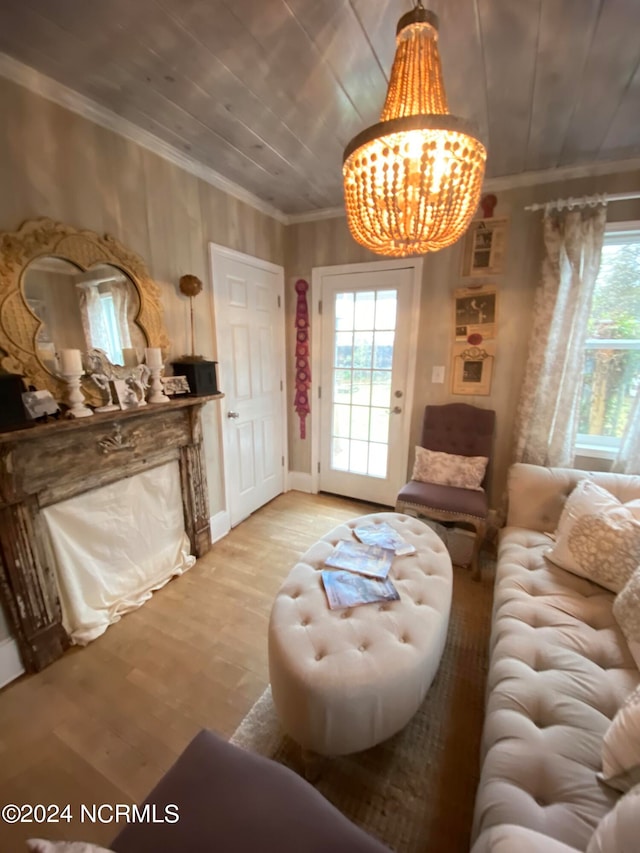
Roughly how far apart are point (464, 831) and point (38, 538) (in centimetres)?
189

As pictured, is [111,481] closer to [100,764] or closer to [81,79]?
[100,764]

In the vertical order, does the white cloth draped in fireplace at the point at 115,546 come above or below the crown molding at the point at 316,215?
below

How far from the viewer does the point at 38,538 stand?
1561 millimetres

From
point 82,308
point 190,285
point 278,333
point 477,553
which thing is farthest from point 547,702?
point 278,333

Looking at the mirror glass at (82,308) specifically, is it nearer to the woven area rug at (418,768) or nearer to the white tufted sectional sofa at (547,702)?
the woven area rug at (418,768)

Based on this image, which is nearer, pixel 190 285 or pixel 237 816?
pixel 237 816

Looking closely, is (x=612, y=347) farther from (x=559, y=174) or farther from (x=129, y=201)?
(x=129, y=201)

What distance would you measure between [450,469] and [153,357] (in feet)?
6.57

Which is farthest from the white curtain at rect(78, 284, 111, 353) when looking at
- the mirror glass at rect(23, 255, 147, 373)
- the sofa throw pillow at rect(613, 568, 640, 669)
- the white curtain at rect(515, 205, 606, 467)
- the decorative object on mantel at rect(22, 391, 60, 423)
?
the white curtain at rect(515, 205, 606, 467)

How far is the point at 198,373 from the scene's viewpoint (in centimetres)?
219

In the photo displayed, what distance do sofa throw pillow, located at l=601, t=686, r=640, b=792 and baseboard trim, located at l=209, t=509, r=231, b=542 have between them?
2.26m

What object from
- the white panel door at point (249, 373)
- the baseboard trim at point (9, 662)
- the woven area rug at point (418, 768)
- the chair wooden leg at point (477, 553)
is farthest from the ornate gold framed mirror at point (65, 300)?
the chair wooden leg at point (477, 553)

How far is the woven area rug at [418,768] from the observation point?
107cm

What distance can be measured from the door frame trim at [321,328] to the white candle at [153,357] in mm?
1509
